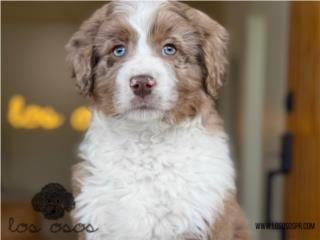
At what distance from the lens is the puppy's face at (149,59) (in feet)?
4.12

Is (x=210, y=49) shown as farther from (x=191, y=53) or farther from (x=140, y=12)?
(x=140, y=12)

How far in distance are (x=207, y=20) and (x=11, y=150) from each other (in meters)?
1.45

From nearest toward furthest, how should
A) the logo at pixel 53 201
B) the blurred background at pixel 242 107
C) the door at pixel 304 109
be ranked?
the logo at pixel 53 201
the blurred background at pixel 242 107
the door at pixel 304 109

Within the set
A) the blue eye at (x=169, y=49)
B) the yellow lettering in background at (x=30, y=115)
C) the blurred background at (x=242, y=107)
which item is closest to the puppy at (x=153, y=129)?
the blue eye at (x=169, y=49)

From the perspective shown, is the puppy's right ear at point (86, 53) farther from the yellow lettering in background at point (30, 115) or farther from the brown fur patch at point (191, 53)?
the yellow lettering in background at point (30, 115)

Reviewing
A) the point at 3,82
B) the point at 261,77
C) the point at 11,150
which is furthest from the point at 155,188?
the point at 261,77

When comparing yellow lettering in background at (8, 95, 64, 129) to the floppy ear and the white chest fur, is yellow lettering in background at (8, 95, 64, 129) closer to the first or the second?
the white chest fur

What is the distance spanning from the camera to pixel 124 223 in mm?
1297

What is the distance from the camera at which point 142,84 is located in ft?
4.03

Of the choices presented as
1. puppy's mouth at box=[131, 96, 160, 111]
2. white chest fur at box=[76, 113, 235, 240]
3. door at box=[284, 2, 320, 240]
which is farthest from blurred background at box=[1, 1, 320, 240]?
puppy's mouth at box=[131, 96, 160, 111]

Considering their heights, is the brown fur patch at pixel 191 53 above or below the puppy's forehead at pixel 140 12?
below

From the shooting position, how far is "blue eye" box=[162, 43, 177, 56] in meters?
1.28

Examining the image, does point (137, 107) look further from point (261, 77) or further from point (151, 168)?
point (261, 77)

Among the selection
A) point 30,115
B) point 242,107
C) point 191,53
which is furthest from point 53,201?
point 242,107
